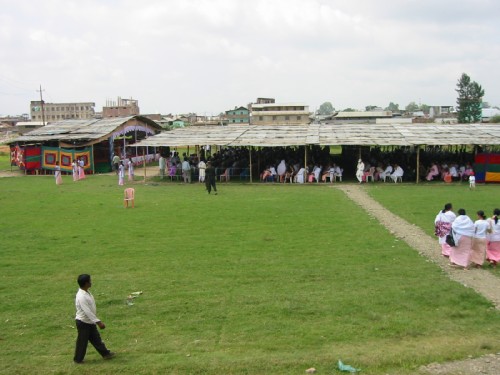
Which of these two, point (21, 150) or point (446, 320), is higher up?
point (21, 150)

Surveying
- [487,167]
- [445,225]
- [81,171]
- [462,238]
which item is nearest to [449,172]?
[487,167]

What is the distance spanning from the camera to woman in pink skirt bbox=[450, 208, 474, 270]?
10297mm

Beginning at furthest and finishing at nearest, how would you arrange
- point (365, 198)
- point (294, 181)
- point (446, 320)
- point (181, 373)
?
point (294, 181) < point (365, 198) < point (446, 320) < point (181, 373)

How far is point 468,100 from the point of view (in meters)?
75.0

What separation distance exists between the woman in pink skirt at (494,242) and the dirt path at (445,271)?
1.77ft

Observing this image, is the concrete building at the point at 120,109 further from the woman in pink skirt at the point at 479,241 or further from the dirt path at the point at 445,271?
the woman in pink skirt at the point at 479,241

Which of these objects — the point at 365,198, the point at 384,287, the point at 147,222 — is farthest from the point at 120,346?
the point at 365,198

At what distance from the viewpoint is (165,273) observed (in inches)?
408

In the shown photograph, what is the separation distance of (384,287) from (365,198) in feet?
37.0

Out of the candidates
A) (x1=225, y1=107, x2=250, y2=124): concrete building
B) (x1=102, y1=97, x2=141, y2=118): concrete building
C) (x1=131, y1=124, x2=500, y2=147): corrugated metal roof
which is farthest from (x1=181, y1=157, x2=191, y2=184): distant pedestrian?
(x1=225, y1=107, x2=250, y2=124): concrete building

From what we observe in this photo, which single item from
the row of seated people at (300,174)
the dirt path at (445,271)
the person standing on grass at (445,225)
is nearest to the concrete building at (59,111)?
the row of seated people at (300,174)

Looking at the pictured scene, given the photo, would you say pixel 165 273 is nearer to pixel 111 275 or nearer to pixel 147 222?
pixel 111 275

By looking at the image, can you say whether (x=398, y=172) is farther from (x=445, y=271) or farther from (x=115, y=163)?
(x=115, y=163)

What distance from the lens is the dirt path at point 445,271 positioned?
6.10 m
